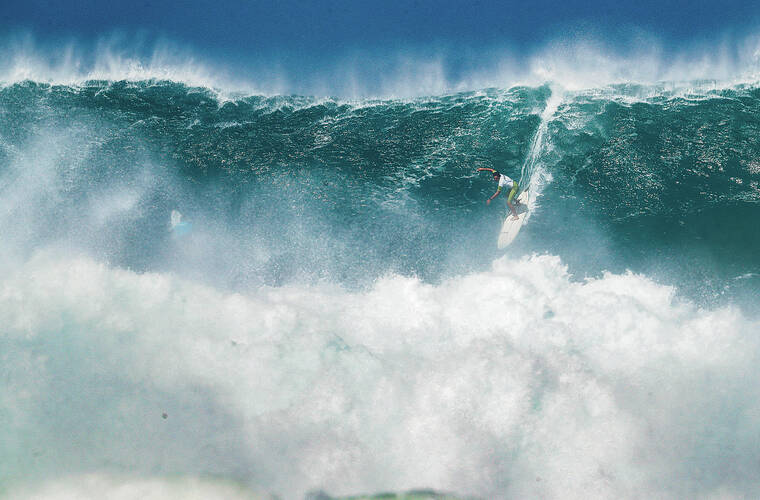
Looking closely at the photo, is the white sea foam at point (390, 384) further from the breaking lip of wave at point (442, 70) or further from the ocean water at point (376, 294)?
the breaking lip of wave at point (442, 70)

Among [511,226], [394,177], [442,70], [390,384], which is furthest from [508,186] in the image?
[390,384]

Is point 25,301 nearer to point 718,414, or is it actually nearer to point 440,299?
point 440,299

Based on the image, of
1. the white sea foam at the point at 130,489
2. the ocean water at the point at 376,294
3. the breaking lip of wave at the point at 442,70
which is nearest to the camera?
the white sea foam at the point at 130,489

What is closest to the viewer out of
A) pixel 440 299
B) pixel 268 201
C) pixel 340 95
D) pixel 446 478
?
pixel 446 478

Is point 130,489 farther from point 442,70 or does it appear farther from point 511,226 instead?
point 442,70

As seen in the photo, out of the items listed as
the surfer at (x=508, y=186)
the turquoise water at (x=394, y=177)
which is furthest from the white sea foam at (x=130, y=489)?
the surfer at (x=508, y=186)

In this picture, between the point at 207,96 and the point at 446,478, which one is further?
the point at 207,96

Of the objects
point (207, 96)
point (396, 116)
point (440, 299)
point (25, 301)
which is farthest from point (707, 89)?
point (25, 301)
